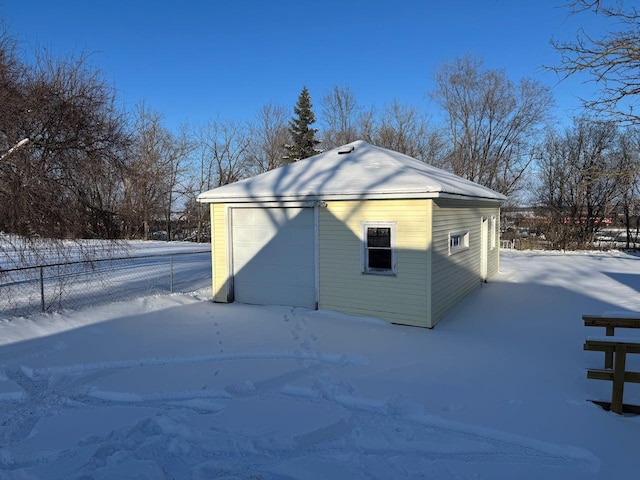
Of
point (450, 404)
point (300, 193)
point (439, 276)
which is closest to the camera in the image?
point (450, 404)

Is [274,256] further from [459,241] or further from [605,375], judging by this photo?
[605,375]

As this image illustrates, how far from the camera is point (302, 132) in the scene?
32.6 m

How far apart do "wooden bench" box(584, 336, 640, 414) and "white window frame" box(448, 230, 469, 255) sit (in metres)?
4.55

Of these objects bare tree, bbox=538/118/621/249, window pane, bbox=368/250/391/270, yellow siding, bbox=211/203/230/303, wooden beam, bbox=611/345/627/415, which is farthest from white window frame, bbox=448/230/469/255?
bare tree, bbox=538/118/621/249

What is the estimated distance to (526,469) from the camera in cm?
328

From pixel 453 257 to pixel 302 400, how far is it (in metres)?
5.51

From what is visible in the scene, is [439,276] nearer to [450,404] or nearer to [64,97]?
[450,404]

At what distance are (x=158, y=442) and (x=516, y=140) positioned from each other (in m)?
33.2

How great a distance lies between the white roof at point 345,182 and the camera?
752 centimetres

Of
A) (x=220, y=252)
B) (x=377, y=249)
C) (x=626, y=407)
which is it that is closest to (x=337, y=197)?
(x=377, y=249)

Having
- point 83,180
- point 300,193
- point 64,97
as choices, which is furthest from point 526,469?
point 64,97

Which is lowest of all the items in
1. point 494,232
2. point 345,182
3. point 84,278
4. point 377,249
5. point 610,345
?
point 84,278

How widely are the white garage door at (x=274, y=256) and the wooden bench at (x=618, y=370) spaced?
524cm

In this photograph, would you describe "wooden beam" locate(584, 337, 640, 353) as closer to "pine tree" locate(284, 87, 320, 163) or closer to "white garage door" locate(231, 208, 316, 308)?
"white garage door" locate(231, 208, 316, 308)
